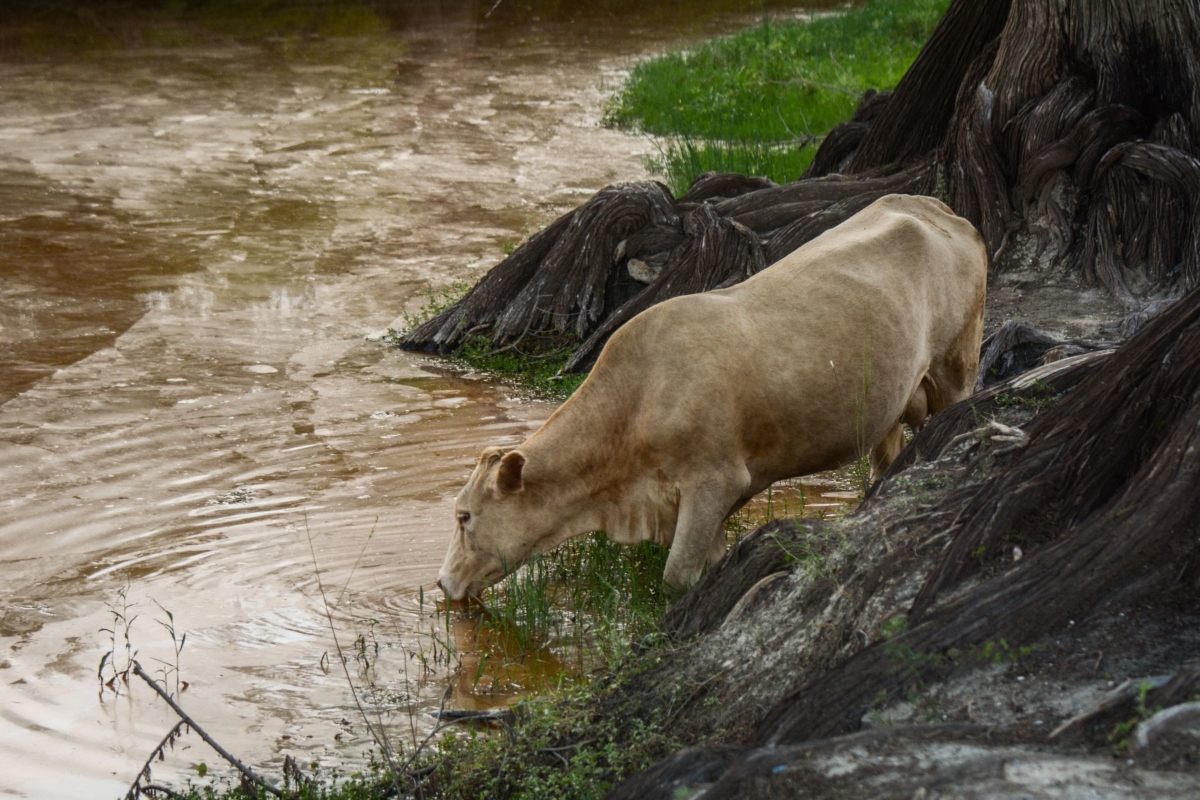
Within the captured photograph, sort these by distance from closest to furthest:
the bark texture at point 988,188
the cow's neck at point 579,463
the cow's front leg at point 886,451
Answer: the cow's neck at point 579,463, the cow's front leg at point 886,451, the bark texture at point 988,188

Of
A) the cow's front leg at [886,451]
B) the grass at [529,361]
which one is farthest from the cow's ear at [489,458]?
the grass at [529,361]

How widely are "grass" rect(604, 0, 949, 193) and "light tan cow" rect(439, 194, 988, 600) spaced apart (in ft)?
21.1

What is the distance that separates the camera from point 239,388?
32.8 ft

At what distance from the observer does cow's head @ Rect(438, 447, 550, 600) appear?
20.7 ft

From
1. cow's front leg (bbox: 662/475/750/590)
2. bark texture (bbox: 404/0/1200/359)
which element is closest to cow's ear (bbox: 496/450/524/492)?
cow's front leg (bbox: 662/475/750/590)

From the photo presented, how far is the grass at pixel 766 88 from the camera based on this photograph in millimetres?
14078

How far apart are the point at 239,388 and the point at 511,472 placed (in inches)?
172

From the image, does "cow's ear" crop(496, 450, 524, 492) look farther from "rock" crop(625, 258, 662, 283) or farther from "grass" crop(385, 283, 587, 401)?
"rock" crop(625, 258, 662, 283)

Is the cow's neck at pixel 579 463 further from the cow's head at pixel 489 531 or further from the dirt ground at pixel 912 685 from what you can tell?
the dirt ground at pixel 912 685

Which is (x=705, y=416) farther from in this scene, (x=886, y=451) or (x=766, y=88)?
(x=766, y=88)

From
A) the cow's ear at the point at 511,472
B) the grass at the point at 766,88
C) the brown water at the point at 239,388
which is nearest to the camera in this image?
the brown water at the point at 239,388

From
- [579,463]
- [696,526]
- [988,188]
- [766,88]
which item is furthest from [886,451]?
[766,88]

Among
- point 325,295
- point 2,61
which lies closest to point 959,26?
point 325,295

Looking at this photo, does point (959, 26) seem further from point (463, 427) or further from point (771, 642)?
point (771, 642)
